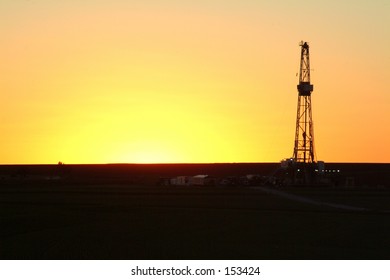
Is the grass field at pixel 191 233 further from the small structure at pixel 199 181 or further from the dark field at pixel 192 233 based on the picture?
the small structure at pixel 199 181

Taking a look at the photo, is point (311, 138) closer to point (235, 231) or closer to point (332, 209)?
point (332, 209)

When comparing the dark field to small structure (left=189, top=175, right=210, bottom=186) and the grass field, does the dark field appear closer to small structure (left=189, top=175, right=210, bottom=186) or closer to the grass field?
the grass field

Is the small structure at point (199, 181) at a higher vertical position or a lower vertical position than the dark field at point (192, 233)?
higher

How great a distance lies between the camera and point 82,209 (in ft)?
173

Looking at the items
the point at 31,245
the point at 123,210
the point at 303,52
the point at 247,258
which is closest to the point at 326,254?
the point at 247,258

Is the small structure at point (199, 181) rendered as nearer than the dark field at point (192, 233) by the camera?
No

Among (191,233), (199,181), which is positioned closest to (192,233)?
(191,233)

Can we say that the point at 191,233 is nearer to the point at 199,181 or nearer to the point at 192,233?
the point at 192,233

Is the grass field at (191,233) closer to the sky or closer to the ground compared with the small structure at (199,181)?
closer to the ground

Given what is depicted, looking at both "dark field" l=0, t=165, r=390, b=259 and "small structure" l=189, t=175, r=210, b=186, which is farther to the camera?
"small structure" l=189, t=175, r=210, b=186

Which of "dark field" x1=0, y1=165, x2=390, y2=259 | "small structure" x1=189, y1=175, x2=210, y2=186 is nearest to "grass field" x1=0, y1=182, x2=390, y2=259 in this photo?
"dark field" x1=0, y1=165, x2=390, y2=259

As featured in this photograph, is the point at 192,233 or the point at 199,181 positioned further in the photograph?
the point at 199,181

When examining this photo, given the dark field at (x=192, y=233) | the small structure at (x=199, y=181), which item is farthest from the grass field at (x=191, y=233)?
the small structure at (x=199, y=181)

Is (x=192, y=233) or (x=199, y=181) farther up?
(x=199, y=181)
